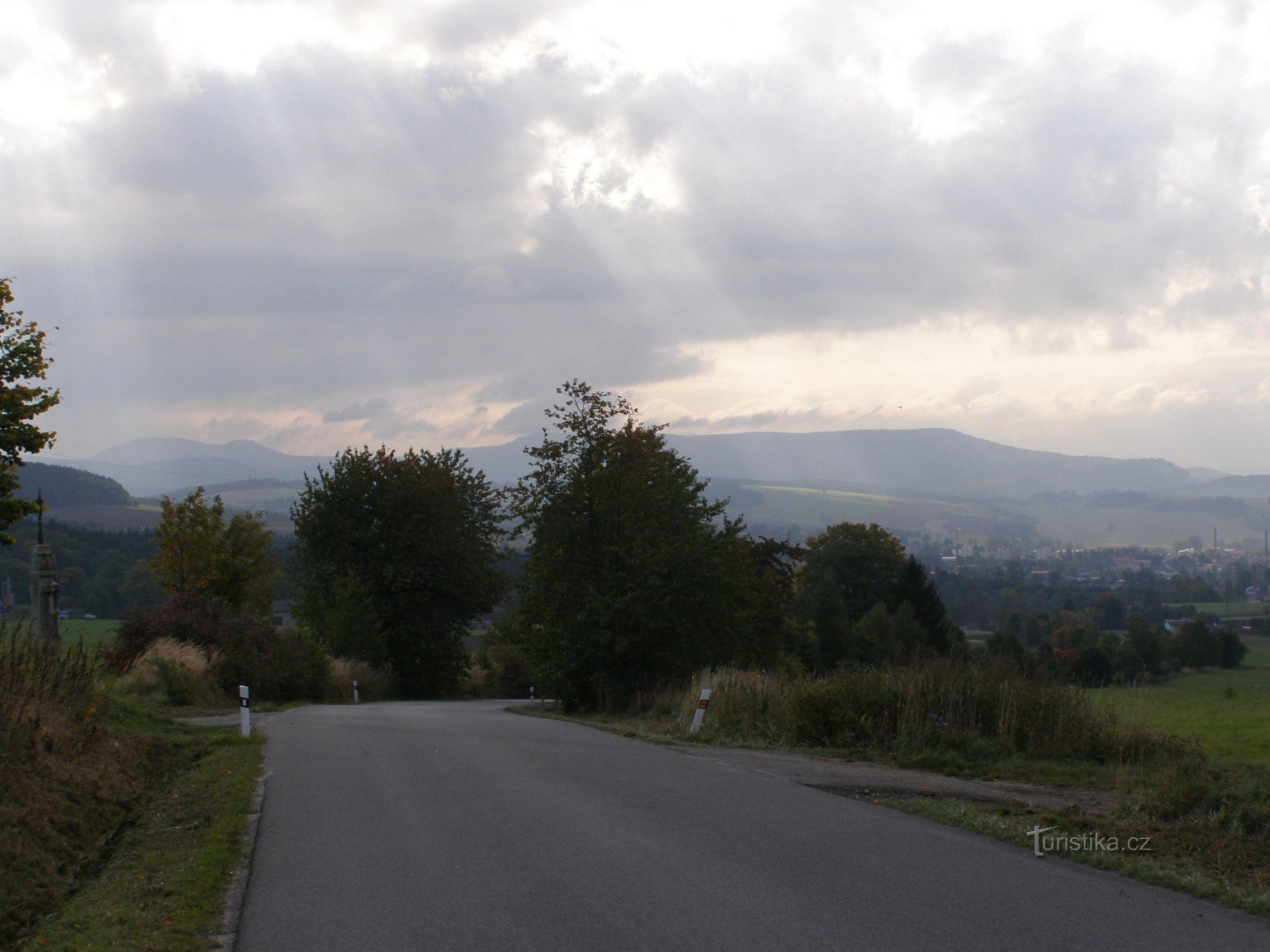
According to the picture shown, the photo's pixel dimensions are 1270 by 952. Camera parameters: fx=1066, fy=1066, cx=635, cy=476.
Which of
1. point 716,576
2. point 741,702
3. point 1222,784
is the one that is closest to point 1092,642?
point 716,576

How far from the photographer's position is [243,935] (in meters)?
6.09

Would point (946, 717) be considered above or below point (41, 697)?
below

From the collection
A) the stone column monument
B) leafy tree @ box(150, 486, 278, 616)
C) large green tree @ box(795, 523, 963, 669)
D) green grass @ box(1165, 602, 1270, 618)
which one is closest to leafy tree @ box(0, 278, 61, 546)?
the stone column monument

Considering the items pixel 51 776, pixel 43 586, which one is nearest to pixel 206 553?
pixel 43 586

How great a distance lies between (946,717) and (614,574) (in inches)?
562

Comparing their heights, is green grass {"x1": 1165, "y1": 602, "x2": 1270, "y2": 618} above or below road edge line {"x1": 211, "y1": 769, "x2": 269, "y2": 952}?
below

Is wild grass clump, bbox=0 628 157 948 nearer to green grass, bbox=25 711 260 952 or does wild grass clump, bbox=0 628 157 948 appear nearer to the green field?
green grass, bbox=25 711 260 952

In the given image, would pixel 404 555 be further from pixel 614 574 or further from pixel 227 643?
pixel 614 574

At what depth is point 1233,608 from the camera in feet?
411

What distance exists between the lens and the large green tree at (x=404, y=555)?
160 feet

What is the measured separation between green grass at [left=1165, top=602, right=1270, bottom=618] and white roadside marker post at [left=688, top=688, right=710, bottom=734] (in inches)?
4427

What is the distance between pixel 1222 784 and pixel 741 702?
8502mm

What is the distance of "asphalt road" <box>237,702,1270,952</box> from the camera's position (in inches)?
232

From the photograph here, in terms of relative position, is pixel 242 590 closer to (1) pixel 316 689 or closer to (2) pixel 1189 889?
(1) pixel 316 689
